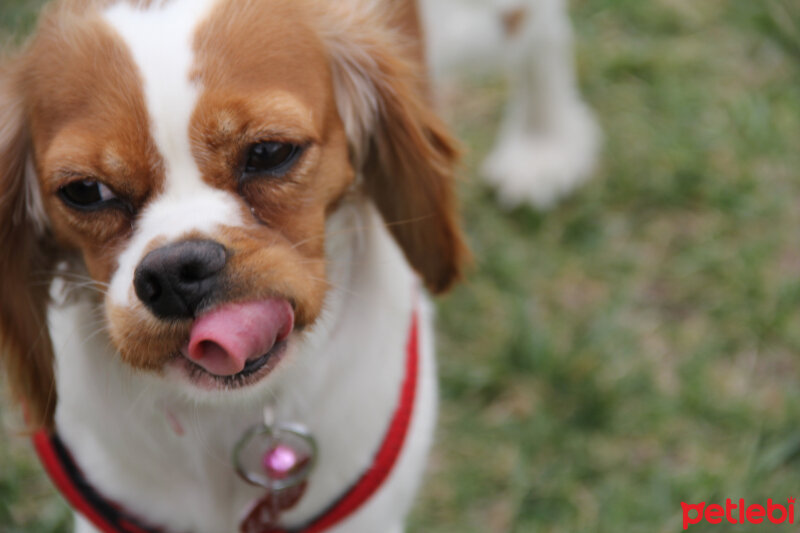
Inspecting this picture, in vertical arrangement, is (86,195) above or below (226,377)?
above

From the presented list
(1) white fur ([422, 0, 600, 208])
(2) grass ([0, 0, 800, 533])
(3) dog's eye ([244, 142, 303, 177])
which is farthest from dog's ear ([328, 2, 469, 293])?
(1) white fur ([422, 0, 600, 208])

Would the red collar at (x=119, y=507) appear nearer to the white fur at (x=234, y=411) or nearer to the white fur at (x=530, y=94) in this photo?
the white fur at (x=234, y=411)

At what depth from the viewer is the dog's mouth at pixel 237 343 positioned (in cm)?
154

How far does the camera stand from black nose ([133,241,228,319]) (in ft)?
5.02

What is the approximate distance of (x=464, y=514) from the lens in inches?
114

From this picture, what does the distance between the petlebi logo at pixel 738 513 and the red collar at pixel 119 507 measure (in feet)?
3.60

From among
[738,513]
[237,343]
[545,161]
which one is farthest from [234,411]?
[545,161]

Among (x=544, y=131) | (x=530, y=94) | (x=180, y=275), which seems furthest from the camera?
(x=544, y=131)

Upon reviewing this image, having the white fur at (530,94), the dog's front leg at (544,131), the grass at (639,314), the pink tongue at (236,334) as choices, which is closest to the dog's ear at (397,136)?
the pink tongue at (236,334)

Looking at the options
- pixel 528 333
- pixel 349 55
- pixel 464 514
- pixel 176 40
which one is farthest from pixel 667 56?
pixel 176 40

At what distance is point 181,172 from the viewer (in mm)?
1597

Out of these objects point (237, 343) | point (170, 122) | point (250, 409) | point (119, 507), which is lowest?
point (119, 507)

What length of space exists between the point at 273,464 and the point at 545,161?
2072 mm

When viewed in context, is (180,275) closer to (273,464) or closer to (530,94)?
(273,464)
